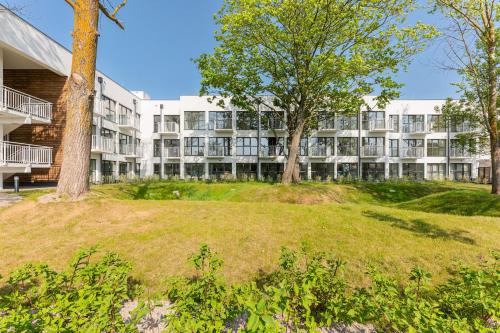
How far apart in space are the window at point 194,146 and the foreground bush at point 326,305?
31.6 m

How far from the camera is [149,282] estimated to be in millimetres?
4336

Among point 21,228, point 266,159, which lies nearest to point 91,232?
point 21,228

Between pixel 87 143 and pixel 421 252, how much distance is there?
936 centimetres

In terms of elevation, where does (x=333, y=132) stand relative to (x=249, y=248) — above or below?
above

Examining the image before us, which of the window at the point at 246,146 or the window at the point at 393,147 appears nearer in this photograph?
the window at the point at 246,146

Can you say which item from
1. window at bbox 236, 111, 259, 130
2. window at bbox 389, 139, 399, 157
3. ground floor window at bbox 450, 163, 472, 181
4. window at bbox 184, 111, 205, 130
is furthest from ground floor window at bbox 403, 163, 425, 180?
window at bbox 184, 111, 205, 130

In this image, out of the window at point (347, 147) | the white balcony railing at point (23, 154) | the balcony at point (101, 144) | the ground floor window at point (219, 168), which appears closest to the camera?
the white balcony railing at point (23, 154)

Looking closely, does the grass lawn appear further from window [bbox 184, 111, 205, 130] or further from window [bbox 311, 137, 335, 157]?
window [bbox 184, 111, 205, 130]

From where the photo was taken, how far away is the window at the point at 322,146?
33.7 meters

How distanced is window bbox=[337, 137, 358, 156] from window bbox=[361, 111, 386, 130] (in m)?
2.61

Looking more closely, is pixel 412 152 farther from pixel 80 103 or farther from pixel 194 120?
pixel 80 103

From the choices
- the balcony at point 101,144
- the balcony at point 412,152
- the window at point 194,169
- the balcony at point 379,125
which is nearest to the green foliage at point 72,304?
the balcony at point 101,144

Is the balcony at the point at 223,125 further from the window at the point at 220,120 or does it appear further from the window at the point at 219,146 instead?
the window at the point at 219,146

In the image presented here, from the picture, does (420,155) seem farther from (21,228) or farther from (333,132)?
(21,228)
